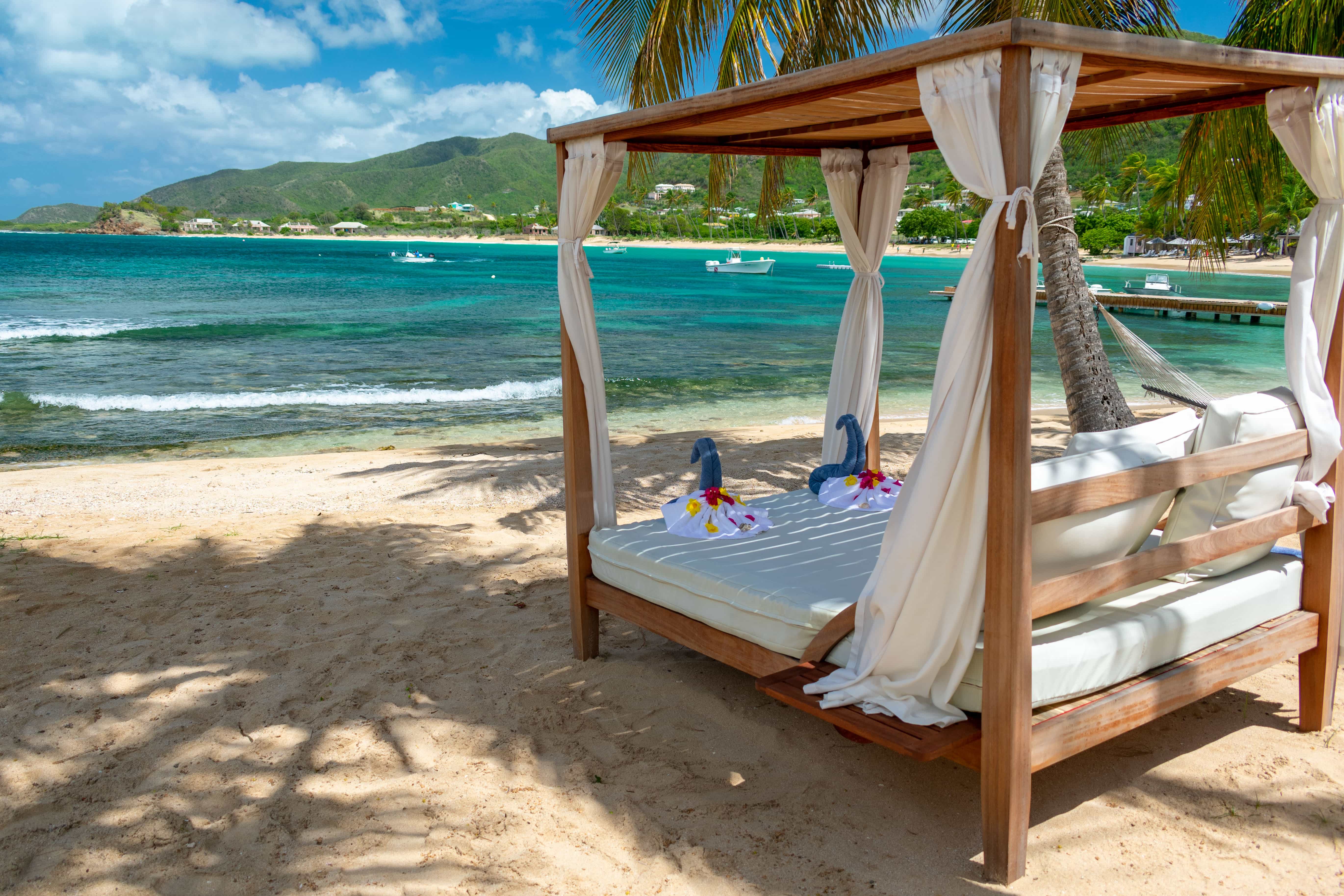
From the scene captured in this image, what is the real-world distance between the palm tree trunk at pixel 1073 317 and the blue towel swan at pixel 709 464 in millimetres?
2617

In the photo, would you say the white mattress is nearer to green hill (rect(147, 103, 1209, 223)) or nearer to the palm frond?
the palm frond

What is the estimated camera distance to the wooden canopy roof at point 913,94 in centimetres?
203

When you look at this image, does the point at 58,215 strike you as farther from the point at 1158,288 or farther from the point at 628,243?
the point at 1158,288

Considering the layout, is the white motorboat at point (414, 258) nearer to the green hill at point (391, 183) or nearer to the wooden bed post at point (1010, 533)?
the green hill at point (391, 183)

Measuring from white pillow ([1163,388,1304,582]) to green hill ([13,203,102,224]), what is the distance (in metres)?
139

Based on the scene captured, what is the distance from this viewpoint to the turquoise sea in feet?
35.4

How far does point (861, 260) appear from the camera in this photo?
15.1ft

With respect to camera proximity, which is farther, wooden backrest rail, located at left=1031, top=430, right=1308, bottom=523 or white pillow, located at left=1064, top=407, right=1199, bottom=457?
white pillow, located at left=1064, top=407, right=1199, bottom=457

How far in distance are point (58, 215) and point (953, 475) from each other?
16719 cm

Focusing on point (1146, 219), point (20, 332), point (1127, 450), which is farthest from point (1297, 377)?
point (1146, 219)

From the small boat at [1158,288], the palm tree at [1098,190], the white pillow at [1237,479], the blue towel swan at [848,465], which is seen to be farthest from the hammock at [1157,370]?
the palm tree at [1098,190]

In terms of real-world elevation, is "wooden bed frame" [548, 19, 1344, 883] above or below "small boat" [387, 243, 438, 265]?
below

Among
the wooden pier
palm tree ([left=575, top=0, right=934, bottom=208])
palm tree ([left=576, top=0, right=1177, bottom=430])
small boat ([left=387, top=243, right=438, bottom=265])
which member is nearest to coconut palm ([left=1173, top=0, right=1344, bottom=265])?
palm tree ([left=576, top=0, right=1177, bottom=430])

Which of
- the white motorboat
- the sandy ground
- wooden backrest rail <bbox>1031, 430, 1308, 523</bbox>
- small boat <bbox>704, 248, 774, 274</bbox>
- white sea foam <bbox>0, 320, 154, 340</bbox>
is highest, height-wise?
the white motorboat
